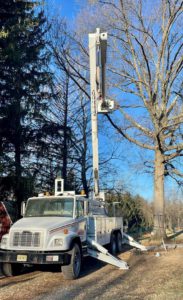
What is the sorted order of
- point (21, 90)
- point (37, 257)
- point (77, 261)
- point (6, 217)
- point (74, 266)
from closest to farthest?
point (37, 257) → point (74, 266) → point (77, 261) → point (6, 217) → point (21, 90)

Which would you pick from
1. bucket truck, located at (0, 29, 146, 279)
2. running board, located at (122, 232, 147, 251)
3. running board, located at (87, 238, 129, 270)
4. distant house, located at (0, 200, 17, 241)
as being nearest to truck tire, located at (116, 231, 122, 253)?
bucket truck, located at (0, 29, 146, 279)

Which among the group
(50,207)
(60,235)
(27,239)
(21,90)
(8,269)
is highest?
(21,90)

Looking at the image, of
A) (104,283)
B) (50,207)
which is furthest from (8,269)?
(104,283)

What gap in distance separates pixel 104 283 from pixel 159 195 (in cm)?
1149

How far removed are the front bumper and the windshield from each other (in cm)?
163

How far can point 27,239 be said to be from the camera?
993cm

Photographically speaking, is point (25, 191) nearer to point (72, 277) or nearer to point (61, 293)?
point (72, 277)

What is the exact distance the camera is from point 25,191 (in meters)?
18.8

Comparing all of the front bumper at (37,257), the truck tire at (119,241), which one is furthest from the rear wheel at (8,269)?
the truck tire at (119,241)

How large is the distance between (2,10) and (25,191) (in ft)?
27.6

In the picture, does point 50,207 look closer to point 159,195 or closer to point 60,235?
point 60,235

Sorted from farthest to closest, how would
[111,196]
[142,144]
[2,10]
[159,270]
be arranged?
[111,196] < [142,144] < [2,10] < [159,270]

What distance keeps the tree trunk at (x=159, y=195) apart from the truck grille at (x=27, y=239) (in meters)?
10.9

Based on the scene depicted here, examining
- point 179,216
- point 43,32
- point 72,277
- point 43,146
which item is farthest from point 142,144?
point 179,216
